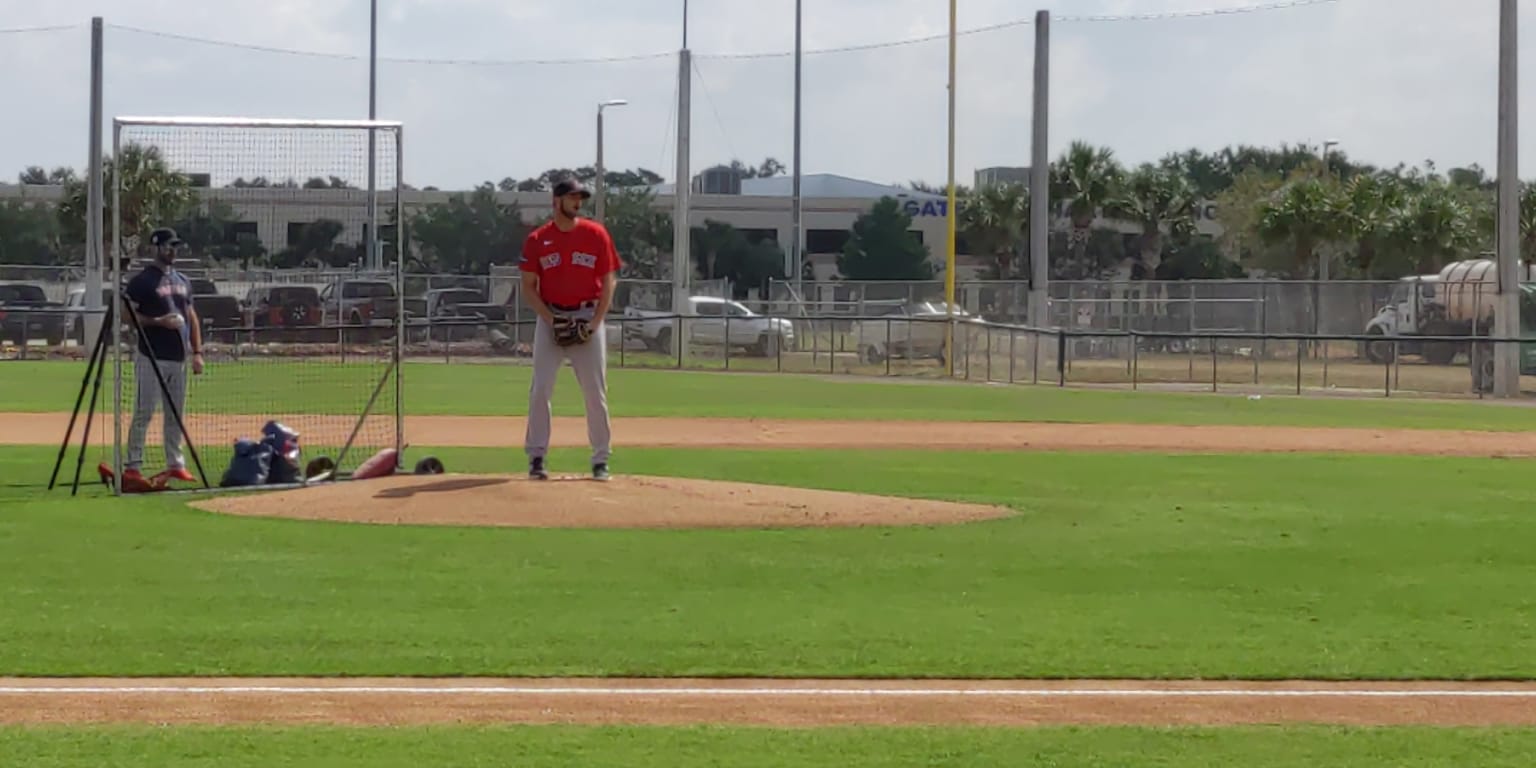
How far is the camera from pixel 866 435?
23016 millimetres

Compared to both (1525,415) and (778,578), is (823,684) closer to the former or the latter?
(778,578)

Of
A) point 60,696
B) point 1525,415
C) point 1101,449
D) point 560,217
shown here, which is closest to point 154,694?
point 60,696

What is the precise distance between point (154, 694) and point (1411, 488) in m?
11.5

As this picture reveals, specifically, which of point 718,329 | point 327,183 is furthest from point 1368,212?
point 327,183

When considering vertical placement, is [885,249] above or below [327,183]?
above

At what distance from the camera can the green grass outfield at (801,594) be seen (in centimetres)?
834

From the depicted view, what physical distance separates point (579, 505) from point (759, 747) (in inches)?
242

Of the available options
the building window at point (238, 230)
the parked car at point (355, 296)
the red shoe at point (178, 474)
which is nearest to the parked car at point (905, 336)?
the parked car at point (355, 296)

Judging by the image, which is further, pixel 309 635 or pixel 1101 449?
pixel 1101 449

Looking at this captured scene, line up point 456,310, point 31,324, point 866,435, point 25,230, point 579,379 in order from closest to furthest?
point 579,379
point 866,435
point 31,324
point 456,310
point 25,230

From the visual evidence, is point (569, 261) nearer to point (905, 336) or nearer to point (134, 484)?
point (134, 484)

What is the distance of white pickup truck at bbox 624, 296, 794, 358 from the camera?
4819cm

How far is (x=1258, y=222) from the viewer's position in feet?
235

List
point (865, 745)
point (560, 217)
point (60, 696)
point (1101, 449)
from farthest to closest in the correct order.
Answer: point (1101, 449), point (560, 217), point (60, 696), point (865, 745)
